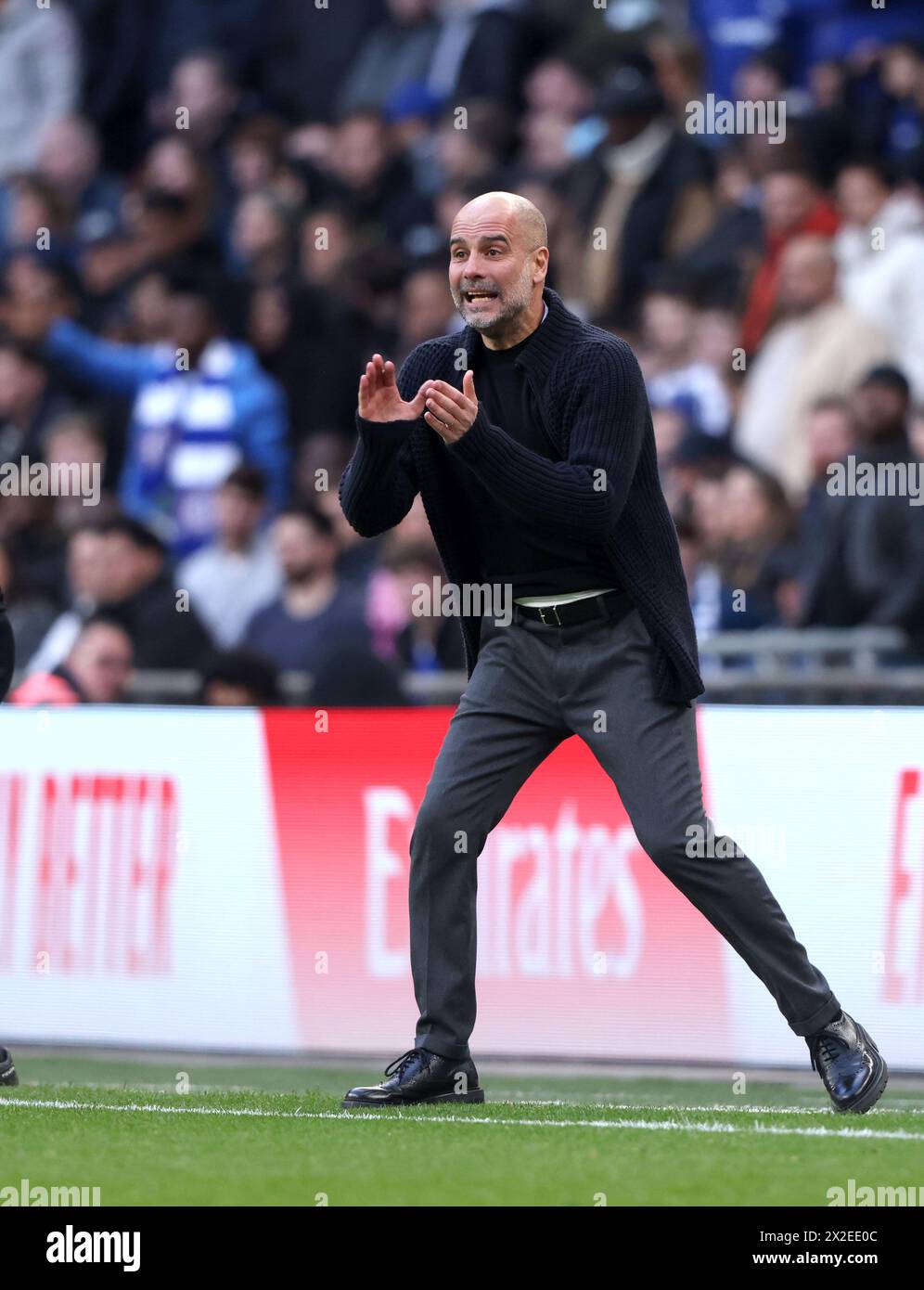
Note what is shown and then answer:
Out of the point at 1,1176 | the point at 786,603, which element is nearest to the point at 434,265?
the point at 786,603

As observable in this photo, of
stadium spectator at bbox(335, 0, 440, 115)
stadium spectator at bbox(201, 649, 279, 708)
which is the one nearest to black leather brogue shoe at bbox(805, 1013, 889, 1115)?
stadium spectator at bbox(201, 649, 279, 708)

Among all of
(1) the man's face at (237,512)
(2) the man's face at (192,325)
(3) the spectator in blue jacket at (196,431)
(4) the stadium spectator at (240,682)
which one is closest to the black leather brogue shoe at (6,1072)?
(4) the stadium spectator at (240,682)

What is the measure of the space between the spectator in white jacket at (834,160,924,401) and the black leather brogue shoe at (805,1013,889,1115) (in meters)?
5.78

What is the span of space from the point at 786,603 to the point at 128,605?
3.43m

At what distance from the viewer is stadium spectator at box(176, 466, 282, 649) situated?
514 inches

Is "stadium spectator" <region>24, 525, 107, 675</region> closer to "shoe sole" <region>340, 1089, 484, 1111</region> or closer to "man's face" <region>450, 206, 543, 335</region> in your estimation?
"shoe sole" <region>340, 1089, 484, 1111</region>

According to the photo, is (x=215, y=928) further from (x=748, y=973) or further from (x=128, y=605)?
(x=128, y=605)

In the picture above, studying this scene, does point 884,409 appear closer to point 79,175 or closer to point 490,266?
point 490,266

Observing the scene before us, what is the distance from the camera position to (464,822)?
663 centimetres

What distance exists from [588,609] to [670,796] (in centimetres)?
55

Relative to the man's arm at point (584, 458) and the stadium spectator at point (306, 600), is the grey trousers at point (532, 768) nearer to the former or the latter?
the man's arm at point (584, 458)

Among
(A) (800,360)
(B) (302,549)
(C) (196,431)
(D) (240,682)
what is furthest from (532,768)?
(C) (196,431)

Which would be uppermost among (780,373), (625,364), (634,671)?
(780,373)

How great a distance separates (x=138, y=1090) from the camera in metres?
7.44
